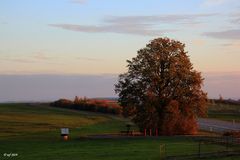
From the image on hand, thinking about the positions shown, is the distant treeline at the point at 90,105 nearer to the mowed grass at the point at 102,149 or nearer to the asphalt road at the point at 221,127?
the asphalt road at the point at 221,127

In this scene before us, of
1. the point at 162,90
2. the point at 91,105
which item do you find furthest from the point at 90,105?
the point at 162,90

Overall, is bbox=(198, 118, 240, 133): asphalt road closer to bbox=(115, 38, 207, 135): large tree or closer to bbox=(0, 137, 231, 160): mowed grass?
bbox=(115, 38, 207, 135): large tree

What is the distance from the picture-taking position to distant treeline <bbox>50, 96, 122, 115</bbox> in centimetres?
12129

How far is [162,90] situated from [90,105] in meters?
64.3

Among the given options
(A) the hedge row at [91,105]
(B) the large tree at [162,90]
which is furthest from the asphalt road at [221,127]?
(A) the hedge row at [91,105]

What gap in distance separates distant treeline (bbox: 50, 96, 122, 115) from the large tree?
45112 mm

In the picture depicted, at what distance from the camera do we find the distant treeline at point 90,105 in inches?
4775

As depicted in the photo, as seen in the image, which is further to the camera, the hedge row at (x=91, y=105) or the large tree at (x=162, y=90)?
the hedge row at (x=91, y=105)

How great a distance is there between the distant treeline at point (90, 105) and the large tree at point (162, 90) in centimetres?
4511

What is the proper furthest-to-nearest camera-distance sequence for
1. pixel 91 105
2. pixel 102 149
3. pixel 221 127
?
pixel 91 105
pixel 221 127
pixel 102 149

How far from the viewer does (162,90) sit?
220ft

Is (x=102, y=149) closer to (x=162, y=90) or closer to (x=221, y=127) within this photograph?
(x=162, y=90)

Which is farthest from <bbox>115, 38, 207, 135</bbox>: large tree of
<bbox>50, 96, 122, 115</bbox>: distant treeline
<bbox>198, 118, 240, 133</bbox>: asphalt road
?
<bbox>50, 96, 122, 115</bbox>: distant treeline

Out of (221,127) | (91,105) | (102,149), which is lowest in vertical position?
(102,149)
